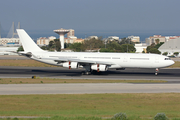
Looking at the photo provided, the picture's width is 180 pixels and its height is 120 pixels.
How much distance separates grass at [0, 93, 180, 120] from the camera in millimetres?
16781

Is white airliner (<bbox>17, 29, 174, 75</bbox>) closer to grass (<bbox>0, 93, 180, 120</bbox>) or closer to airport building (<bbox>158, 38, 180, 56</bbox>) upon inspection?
grass (<bbox>0, 93, 180, 120</bbox>)

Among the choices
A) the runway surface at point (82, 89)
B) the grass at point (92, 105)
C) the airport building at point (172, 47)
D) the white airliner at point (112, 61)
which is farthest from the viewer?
the airport building at point (172, 47)

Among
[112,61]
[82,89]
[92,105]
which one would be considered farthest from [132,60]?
[92,105]

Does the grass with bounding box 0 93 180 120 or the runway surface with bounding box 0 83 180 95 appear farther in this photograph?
the runway surface with bounding box 0 83 180 95

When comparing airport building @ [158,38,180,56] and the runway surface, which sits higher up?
A: airport building @ [158,38,180,56]

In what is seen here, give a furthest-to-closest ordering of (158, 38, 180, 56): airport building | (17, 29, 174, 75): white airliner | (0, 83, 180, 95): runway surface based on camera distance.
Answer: (158, 38, 180, 56): airport building < (17, 29, 174, 75): white airliner < (0, 83, 180, 95): runway surface

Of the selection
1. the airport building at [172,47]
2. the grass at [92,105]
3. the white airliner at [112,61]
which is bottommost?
the grass at [92,105]

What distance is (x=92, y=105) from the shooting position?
65.1 feet

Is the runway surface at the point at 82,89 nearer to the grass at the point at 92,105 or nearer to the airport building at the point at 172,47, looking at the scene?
the grass at the point at 92,105

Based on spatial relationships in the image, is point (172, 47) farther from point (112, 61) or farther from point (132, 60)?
point (112, 61)

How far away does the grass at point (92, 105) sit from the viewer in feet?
55.1

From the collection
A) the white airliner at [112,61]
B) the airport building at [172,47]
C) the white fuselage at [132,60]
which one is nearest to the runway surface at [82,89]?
the white airliner at [112,61]

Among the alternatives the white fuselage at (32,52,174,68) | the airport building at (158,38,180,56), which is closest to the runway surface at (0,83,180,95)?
the white fuselage at (32,52,174,68)

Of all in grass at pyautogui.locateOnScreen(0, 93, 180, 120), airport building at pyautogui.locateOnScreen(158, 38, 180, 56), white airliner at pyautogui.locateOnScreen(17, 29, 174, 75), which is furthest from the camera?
airport building at pyautogui.locateOnScreen(158, 38, 180, 56)
